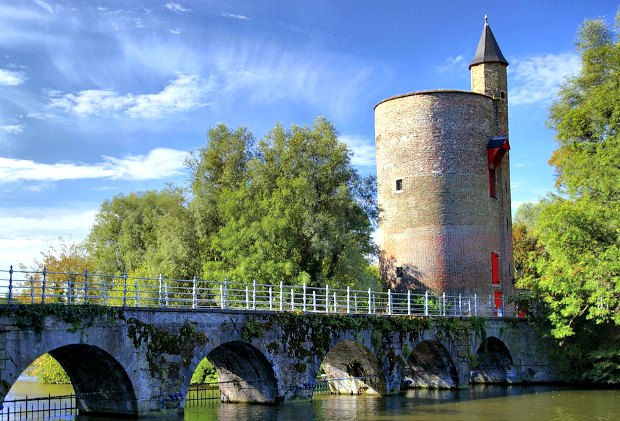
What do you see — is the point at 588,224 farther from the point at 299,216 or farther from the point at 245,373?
the point at 245,373

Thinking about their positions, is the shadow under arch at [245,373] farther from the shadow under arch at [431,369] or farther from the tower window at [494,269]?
the tower window at [494,269]

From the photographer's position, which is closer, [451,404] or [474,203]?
[451,404]

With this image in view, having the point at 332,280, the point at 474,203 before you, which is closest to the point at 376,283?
the point at 332,280

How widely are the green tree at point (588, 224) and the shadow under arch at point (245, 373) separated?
13175 millimetres

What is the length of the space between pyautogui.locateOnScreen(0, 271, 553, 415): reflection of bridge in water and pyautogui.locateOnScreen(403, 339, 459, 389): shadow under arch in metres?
0.05

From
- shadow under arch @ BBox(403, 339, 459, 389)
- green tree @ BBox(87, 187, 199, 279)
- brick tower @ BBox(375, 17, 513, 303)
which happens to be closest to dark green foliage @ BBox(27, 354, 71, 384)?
green tree @ BBox(87, 187, 199, 279)

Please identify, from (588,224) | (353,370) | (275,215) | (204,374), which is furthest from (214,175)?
(588,224)

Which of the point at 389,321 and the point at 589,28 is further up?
the point at 589,28

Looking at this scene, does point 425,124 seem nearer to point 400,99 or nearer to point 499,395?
point 400,99

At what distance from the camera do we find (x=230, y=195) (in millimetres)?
34281

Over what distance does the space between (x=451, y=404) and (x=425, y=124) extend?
14.9 m

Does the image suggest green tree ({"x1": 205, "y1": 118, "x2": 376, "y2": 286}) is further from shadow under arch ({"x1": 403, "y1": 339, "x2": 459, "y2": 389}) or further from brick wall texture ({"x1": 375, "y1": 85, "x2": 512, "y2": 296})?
shadow under arch ({"x1": 403, "y1": 339, "x2": 459, "y2": 389})

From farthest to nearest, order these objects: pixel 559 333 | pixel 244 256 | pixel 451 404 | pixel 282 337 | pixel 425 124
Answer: pixel 425 124 → pixel 244 256 → pixel 559 333 → pixel 451 404 → pixel 282 337

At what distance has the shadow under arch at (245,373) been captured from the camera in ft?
72.4
